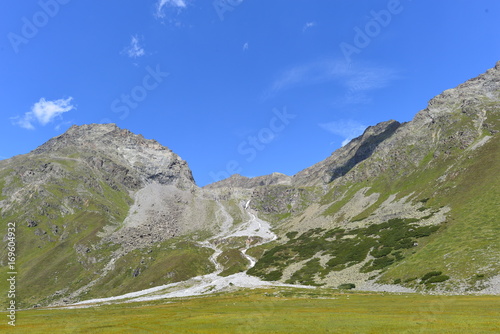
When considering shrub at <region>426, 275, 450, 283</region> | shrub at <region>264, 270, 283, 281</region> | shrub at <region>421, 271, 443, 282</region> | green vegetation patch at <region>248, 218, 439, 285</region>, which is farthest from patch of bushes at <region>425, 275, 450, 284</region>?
shrub at <region>264, 270, 283, 281</region>

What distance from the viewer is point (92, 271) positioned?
6757 inches

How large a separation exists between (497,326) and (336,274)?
78.2m

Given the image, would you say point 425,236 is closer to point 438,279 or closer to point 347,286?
point 347,286

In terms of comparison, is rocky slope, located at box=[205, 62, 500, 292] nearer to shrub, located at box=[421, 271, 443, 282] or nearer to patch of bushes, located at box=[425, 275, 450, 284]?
patch of bushes, located at box=[425, 275, 450, 284]

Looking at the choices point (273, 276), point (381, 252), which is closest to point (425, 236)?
point (381, 252)

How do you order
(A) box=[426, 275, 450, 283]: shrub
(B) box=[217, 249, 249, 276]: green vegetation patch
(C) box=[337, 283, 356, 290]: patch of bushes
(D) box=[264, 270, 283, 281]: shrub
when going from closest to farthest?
(A) box=[426, 275, 450, 283]: shrub, (C) box=[337, 283, 356, 290]: patch of bushes, (D) box=[264, 270, 283, 281]: shrub, (B) box=[217, 249, 249, 276]: green vegetation patch

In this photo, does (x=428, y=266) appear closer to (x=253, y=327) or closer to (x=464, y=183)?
(x=253, y=327)

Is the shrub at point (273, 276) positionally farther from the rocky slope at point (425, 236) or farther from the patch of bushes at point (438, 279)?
the patch of bushes at point (438, 279)

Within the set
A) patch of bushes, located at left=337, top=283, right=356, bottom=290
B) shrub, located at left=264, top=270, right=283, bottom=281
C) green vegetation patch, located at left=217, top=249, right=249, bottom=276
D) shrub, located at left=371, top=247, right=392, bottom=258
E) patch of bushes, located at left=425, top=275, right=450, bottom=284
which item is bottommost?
patch of bushes, located at left=337, top=283, right=356, bottom=290

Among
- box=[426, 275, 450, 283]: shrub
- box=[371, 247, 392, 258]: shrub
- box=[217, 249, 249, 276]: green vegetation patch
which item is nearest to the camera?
box=[426, 275, 450, 283]: shrub

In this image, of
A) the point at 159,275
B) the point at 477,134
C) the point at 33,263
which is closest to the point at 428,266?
the point at 159,275

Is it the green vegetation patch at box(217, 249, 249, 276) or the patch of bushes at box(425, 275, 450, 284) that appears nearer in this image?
the patch of bushes at box(425, 275, 450, 284)

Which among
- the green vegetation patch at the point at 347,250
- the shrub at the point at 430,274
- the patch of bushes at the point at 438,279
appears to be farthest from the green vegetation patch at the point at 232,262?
the patch of bushes at the point at 438,279

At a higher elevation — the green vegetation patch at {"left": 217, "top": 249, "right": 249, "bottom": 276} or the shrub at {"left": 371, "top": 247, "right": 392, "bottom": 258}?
the green vegetation patch at {"left": 217, "top": 249, "right": 249, "bottom": 276}
